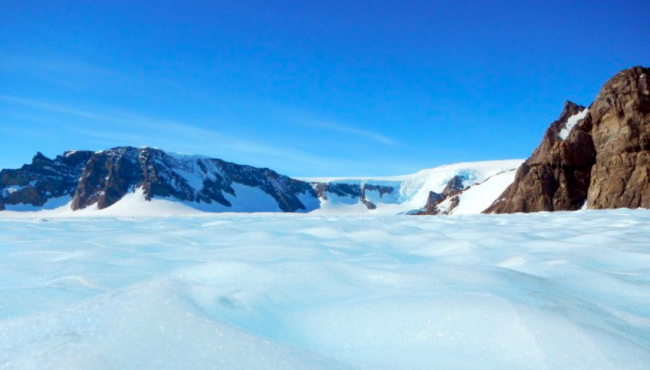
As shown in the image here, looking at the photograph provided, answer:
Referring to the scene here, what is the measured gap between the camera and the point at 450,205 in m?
45.9

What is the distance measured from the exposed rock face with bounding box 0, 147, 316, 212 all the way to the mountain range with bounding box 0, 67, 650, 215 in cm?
29

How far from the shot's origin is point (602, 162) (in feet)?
103

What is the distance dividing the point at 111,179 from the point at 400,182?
344ft

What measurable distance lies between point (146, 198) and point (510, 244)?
12220 centimetres

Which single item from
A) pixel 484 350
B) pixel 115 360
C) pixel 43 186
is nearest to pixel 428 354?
pixel 484 350

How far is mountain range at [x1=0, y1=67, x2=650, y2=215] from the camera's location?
101ft

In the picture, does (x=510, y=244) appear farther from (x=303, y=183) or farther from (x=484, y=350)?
(x=303, y=183)

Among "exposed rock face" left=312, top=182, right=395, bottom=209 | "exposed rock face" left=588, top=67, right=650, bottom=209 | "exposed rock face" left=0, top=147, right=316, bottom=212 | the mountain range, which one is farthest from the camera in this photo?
"exposed rock face" left=312, top=182, right=395, bottom=209

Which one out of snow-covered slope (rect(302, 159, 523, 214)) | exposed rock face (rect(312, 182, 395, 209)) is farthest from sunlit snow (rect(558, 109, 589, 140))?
exposed rock face (rect(312, 182, 395, 209))

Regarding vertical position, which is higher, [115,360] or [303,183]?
[303,183]

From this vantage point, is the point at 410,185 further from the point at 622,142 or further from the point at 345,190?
the point at 622,142

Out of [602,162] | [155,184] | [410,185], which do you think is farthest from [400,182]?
[602,162]

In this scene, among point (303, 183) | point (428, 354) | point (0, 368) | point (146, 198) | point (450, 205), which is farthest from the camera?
point (303, 183)

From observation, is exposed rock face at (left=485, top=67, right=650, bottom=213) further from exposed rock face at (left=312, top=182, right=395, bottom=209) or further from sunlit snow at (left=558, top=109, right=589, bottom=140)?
exposed rock face at (left=312, top=182, right=395, bottom=209)
